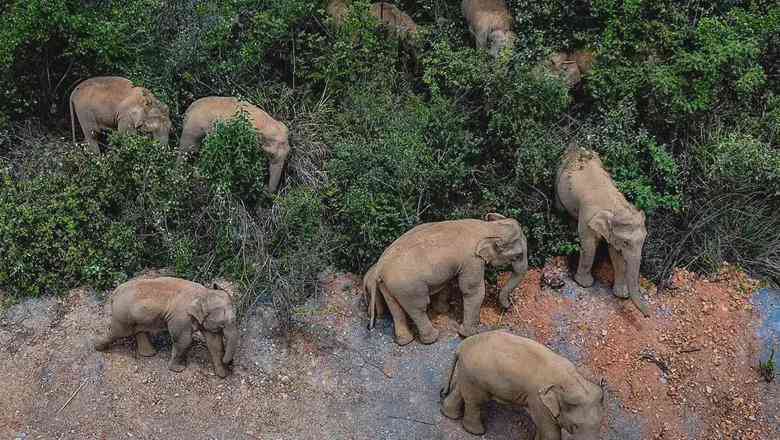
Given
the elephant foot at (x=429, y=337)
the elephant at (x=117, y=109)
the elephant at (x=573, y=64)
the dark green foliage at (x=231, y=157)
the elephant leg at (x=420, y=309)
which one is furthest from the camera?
the elephant at (x=573, y=64)

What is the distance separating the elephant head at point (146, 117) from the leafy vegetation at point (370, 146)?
31 centimetres

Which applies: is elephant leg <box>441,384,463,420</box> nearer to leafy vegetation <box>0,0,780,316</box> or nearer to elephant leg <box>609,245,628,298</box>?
leafy vegetation <box>0,0,780,316</box>

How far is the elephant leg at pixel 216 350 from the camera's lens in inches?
332

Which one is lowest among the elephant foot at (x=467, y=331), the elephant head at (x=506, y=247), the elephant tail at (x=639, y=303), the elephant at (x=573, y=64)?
the elephant foot at (x=467, y=331)

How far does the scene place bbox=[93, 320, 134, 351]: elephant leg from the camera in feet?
28.0

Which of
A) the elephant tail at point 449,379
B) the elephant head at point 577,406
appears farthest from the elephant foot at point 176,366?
the elephant head at point 577,406

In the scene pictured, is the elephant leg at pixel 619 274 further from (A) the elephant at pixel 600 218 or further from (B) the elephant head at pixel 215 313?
(B) the elephant head at pixel 215 313

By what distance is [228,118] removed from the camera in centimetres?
1030

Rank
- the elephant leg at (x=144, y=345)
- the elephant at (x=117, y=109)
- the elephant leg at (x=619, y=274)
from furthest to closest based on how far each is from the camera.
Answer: the elephant at (x=117, y=109) < the elephant leg at (x=619, y=274) < the elephant leg at (x=144, y=345)

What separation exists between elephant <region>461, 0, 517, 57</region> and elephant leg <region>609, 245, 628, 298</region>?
3406 mm

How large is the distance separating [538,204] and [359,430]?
3745mm

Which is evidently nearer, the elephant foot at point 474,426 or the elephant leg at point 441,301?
the elephant foot at point 474,426

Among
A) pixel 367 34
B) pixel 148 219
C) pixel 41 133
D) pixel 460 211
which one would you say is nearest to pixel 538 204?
pixel 460 211

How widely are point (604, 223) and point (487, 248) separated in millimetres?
1501
